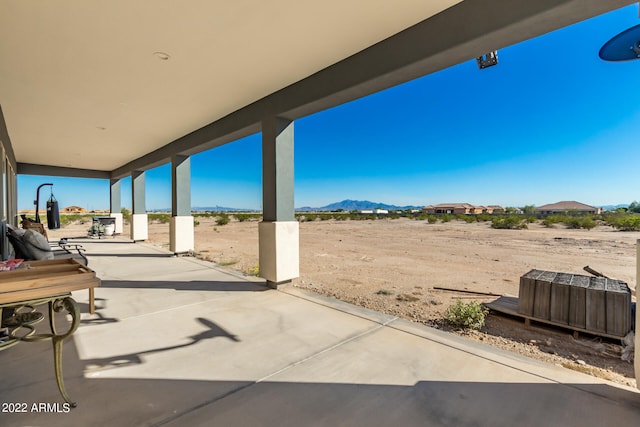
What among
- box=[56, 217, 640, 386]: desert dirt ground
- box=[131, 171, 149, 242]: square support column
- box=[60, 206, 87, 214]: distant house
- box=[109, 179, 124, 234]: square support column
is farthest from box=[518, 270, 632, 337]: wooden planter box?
box=[60, 206, 87, 214]: distant house

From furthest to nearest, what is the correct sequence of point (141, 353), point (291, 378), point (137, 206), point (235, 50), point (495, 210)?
point (495, 210), point (137, 206), point (235, 50), point (141, 353), point (291, 378)

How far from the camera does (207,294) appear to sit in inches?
165

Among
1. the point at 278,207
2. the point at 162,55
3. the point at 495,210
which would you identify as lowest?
the point at 495,210

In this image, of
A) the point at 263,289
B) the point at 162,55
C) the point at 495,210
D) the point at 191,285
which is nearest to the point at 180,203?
the point at 191,285

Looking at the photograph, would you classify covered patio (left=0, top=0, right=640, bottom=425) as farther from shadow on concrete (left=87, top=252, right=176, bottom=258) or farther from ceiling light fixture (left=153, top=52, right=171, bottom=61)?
shadow on concrete (left=87, top=252, right=176, bottom=258)

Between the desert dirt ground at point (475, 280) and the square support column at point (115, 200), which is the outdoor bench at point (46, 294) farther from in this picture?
the square support column at point (115, 200)

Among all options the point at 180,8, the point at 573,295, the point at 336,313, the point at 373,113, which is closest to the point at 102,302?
the point at 336,313

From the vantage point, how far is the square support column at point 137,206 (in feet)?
34.7

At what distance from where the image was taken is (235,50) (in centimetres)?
332

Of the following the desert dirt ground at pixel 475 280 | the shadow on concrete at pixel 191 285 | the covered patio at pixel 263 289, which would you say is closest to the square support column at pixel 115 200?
the desert dirt ground at pixel 475 280

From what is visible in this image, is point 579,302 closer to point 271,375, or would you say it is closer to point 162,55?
point 271,375

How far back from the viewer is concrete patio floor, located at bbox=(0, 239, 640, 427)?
5.64 feet

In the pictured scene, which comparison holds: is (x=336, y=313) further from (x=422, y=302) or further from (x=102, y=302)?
(x=102, y=302)

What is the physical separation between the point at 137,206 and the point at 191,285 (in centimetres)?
758
